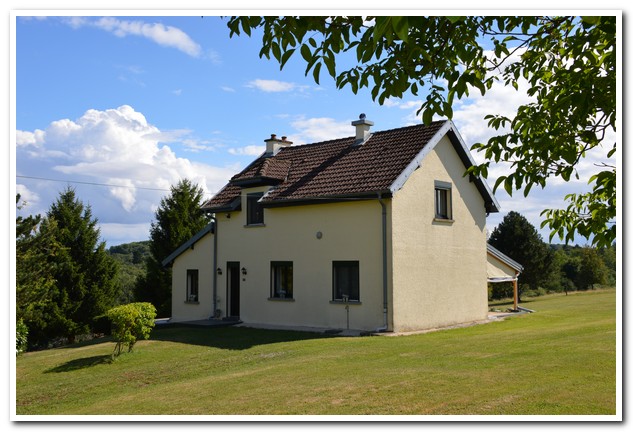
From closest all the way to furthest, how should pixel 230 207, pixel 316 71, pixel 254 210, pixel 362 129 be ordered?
pixel 316 71, pixel 362 129, pixel 254 210, pixel 230 207

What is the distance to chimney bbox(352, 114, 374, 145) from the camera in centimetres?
2194

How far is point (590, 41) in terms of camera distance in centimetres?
571

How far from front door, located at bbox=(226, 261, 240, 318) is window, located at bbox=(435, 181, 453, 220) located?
808 centimetres

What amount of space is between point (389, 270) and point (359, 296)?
143cm

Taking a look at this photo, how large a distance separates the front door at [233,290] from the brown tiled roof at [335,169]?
2455 millimetres

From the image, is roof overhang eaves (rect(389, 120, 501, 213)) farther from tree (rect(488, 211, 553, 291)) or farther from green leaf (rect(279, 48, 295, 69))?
tree (rect(488, 211, 553, 291))

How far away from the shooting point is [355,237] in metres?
19.0

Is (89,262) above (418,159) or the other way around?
the other way around

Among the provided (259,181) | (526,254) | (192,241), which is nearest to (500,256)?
(259,181)

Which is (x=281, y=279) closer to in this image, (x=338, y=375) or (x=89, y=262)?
(x=338, y=375)

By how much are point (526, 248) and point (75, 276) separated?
26961 millimetres

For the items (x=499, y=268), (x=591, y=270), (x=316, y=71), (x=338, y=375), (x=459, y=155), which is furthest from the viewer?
(x=591, y=270)

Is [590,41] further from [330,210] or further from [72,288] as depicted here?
[72,288]
